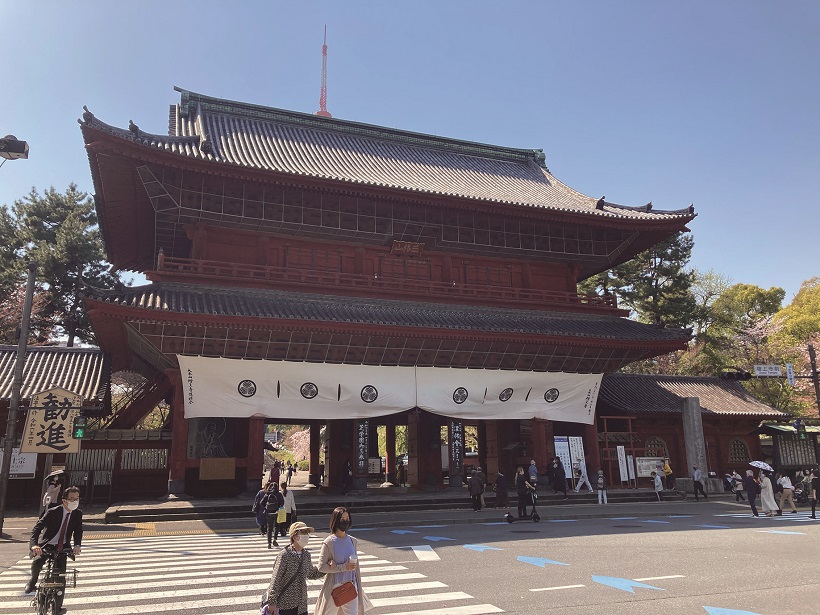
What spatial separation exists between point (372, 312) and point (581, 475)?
12.4m

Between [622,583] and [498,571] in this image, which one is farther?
[498,571]

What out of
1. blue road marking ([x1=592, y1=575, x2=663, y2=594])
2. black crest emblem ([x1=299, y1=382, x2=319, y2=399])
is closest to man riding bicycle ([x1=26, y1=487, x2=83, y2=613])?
blue road marking ([x1=592, y1=575, x2=663, y2=594])

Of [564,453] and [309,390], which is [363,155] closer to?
[309,390]

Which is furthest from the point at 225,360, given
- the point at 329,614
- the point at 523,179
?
the point at 523,179

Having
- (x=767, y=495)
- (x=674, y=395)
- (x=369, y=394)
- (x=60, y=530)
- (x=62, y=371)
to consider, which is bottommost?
(x=767, y=495)

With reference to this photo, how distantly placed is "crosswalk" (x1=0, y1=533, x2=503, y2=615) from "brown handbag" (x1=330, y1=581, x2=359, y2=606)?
7.80 ft

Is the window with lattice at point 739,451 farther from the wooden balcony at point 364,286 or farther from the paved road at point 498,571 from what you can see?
the paved road at point 498,571

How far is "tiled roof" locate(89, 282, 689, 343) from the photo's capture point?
20.7 m

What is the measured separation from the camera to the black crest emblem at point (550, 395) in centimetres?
2647

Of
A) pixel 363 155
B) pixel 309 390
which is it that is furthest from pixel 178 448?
pixel 363 155

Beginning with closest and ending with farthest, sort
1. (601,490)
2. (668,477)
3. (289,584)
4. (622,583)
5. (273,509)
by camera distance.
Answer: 1. (289,584)
2. (622,583)
3. (273,509)
4. (601,490)
5. (668,477)

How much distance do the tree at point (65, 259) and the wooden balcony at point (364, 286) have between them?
19390 millimetres

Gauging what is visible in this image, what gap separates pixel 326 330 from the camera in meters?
21.7

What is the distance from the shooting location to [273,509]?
14234 millimetres
